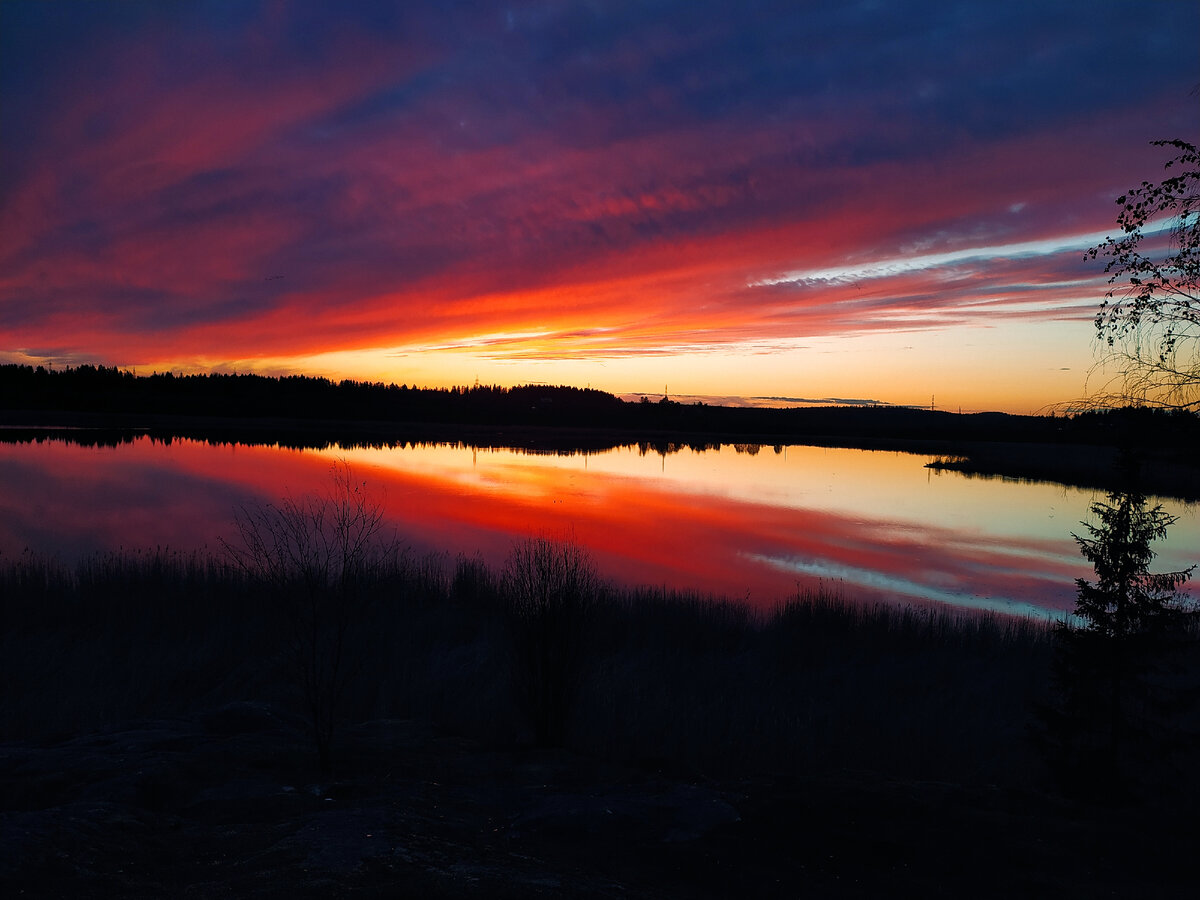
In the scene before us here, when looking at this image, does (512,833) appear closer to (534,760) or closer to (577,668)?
(534,760)

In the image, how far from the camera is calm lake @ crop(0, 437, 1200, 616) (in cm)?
2250

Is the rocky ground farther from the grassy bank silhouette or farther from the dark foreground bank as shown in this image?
the grassy bank silhouette

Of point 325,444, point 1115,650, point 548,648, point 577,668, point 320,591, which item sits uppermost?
point 1115,650

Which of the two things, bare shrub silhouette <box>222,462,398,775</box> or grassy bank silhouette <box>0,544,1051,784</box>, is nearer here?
bare shrub silhouette <box>222,462,398,775</box>

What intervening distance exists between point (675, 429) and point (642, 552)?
103m

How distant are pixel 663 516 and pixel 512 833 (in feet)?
92.3

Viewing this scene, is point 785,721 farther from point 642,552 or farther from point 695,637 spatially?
point 642,552

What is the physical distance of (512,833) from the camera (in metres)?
5.34

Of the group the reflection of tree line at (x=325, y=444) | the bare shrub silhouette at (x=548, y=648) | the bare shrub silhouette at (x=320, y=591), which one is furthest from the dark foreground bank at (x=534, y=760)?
the reflection of tree line at (x=325, y=444)

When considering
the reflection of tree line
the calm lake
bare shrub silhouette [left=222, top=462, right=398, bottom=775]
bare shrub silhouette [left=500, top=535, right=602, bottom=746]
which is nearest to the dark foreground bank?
bare shrub silhouette [left=500, top=535, right=602, bottom=746]

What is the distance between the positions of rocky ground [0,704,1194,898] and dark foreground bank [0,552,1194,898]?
0.09ft

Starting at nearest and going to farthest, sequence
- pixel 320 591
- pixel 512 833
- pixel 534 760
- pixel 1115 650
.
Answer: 1. pixel 512 833
2. pixel 1115 650
3. pixel 534 760
4. pixel 320 591

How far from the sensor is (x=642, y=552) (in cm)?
2534

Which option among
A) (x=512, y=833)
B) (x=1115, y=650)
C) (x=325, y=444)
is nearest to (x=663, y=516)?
(x=1115, y=650)
